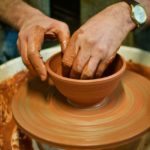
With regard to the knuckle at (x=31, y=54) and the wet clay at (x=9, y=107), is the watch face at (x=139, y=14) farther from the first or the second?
the knuckle at (x=31, y=54)

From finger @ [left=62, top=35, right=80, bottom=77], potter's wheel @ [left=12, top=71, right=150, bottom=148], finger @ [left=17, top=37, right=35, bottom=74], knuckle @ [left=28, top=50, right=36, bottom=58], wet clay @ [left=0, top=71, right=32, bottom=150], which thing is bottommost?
wet clay @ [left=0, top=71, right=32, bottom=150]

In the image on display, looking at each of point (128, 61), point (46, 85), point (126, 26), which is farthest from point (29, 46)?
point (128, 61)

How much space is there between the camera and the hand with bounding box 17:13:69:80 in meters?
1.13

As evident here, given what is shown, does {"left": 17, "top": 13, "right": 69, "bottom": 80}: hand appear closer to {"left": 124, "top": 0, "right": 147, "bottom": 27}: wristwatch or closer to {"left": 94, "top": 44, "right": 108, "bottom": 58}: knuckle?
{"left": 94, "top": 44, "right": 108, "bottom": 58}: knuckle

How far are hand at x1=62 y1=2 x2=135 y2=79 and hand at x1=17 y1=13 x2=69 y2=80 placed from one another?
0.08 m

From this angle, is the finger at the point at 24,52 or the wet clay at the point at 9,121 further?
the wet clay at the point at 9,121

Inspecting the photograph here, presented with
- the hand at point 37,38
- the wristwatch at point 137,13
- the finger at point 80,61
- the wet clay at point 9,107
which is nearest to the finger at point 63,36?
the hand at point 37,38

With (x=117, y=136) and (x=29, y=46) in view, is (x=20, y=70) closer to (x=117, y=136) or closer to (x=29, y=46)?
(x=29, y=46)

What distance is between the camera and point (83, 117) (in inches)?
44.8

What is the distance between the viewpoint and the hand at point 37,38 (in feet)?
3.71

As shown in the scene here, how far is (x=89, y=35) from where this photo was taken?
1114 millimetres

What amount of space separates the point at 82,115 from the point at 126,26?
347 mm

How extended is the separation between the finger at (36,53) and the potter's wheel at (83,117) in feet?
0.46

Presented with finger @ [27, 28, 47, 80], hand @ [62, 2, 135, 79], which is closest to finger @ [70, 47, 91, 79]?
hand @ [62, 2, 135, 79]
